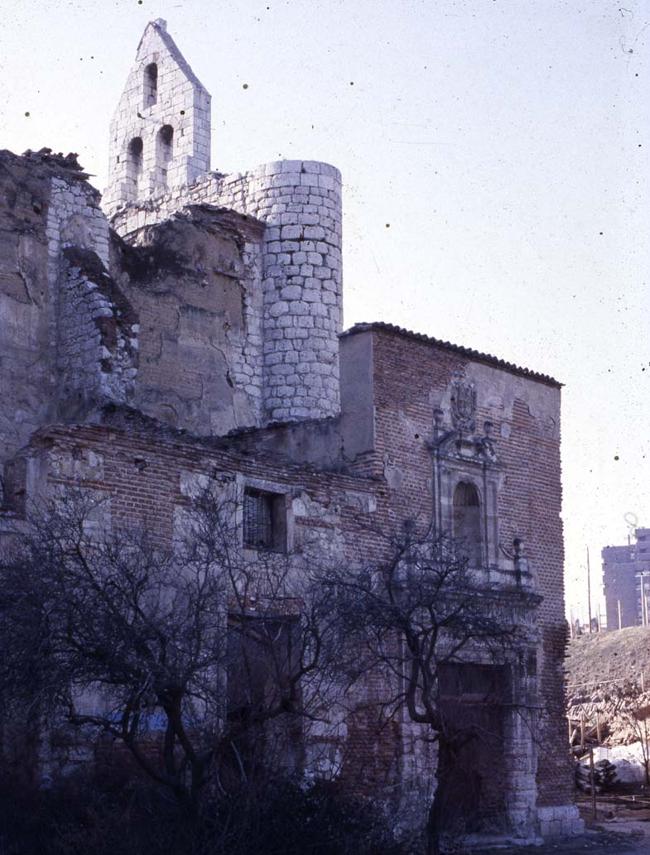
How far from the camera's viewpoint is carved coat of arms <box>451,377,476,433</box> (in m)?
21.2

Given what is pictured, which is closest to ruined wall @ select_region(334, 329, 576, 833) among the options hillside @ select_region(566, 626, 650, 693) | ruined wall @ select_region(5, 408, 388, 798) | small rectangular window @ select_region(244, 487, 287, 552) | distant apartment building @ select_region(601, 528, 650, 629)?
ruined wall @ select_region(5, 408, 388, 798)

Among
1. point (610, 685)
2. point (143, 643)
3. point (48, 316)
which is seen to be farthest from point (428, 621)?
point (610, 685)

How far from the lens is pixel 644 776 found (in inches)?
1190

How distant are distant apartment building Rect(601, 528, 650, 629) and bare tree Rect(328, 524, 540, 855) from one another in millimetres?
74696

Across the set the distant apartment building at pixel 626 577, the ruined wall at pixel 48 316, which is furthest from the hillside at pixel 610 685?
the distant apartment building at pixel 626 577

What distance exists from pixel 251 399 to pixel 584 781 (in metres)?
12.2

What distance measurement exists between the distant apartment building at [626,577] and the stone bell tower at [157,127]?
6972 centimetres

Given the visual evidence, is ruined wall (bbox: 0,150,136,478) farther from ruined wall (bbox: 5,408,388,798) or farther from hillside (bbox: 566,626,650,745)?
hillside (bbox: 566,626,650,745)

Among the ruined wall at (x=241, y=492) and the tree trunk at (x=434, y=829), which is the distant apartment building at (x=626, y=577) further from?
the tree trunk at (x=434, y=829)

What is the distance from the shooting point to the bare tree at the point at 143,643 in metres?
11.8

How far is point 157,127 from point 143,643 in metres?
18.5

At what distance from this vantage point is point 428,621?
18.5 m

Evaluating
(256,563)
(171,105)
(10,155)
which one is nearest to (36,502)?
(256,563)

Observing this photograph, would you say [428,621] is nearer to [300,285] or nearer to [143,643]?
[143,643]
